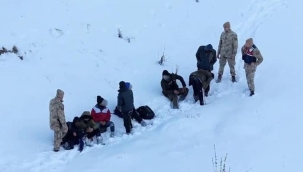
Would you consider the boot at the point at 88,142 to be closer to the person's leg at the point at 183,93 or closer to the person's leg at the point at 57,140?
the person's leg at the point at 57,140

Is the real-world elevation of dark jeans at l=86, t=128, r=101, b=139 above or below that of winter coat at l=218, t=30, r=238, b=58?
below

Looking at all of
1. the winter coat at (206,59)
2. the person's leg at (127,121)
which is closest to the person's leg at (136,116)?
the person's leg at (127,121)

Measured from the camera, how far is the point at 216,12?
67.2ft

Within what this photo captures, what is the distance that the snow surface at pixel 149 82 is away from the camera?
12.1 meters

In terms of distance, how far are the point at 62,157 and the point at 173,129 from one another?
2868 millimetres

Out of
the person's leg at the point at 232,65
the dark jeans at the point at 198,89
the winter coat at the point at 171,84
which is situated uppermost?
the person's leg at the point at 232,65

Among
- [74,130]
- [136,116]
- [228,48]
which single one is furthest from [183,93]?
[74,130]

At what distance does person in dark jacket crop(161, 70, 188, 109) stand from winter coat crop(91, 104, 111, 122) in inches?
85.2

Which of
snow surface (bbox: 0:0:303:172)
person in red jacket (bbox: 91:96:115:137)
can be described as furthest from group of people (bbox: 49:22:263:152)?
snow surface (bbox: 0:0:303:172)

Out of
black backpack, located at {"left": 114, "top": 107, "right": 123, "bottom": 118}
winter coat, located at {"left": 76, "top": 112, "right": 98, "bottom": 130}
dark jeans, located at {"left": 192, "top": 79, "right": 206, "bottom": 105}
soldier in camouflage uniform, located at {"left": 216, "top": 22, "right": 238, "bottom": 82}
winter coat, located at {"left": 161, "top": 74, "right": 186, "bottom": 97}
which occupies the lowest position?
winter coat, located at {"left": 76, "top": 112, "right": 98, "bottom": 130}

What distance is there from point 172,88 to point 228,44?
6.78 feet

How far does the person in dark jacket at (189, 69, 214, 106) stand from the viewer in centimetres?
1480

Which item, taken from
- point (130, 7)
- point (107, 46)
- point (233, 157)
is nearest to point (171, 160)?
point (233, 157)

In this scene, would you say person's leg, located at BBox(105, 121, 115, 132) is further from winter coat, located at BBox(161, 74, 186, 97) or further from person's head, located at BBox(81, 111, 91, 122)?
winter coat, located at BBox(161, 74, 186, 97)
